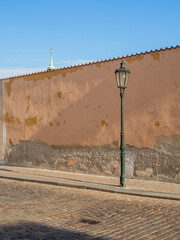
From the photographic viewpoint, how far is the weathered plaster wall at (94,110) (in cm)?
1010

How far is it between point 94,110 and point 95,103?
0.83 feet

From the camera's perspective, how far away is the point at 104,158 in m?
11.3

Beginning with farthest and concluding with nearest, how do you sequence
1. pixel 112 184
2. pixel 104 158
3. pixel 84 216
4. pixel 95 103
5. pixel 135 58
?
pixel 95 103 → pixel 104 158 → pixel 135 58 → pixel 112 184 → pixel 84 216

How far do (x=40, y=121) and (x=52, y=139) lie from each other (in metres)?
0.97

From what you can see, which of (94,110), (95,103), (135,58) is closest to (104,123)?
(94,110)

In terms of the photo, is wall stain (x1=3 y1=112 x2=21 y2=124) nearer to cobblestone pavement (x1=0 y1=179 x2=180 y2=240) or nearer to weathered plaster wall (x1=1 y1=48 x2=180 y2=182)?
weathered plaster wall (x1=1 y1=48 x2=180 y2=182)

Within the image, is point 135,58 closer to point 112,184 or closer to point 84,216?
point 112,184

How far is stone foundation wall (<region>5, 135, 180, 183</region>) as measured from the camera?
9969 millimetres

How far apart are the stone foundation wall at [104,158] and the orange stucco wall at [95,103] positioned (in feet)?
0.82

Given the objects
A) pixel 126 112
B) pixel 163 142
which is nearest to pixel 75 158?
pixel 126 112

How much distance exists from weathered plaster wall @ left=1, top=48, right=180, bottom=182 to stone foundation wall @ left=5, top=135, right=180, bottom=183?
0.04 m

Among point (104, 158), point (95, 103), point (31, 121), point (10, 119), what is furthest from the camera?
point (10, 119)

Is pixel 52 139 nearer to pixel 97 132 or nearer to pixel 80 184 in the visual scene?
pixel 97 132

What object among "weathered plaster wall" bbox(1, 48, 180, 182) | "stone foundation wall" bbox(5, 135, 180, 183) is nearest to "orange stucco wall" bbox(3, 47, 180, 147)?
"weathered plaster wall" bbox(1, 48, 180, 182)
